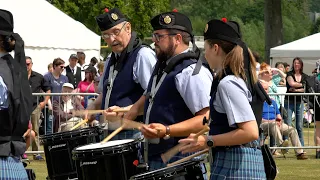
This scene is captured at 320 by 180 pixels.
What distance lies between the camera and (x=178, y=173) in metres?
5.88

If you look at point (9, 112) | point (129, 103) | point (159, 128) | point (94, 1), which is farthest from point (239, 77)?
point (94, 1)

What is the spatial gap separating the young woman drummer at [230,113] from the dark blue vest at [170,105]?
665 millimetres

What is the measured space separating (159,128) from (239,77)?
840 mm

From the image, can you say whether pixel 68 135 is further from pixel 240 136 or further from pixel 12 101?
pixel 240 136

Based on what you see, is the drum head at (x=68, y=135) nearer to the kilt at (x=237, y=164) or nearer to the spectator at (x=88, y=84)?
the kilt at (x=237, y=164)

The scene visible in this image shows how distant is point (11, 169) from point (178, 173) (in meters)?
1.25

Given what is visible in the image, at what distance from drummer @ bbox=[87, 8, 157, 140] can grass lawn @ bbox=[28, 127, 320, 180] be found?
4.76 metres

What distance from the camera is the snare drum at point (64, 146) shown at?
8.21 m

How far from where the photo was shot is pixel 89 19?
143 ft

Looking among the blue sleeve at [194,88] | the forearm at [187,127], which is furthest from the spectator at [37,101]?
the forearm at [187,127]

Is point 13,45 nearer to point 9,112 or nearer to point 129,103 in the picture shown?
point 9,112

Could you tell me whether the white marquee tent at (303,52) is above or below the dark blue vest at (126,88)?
below

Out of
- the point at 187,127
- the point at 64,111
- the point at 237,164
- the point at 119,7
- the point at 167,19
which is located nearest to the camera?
the point at 237,164

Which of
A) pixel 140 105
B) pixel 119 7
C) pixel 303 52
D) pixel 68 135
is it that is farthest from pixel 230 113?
pixel 119 7
